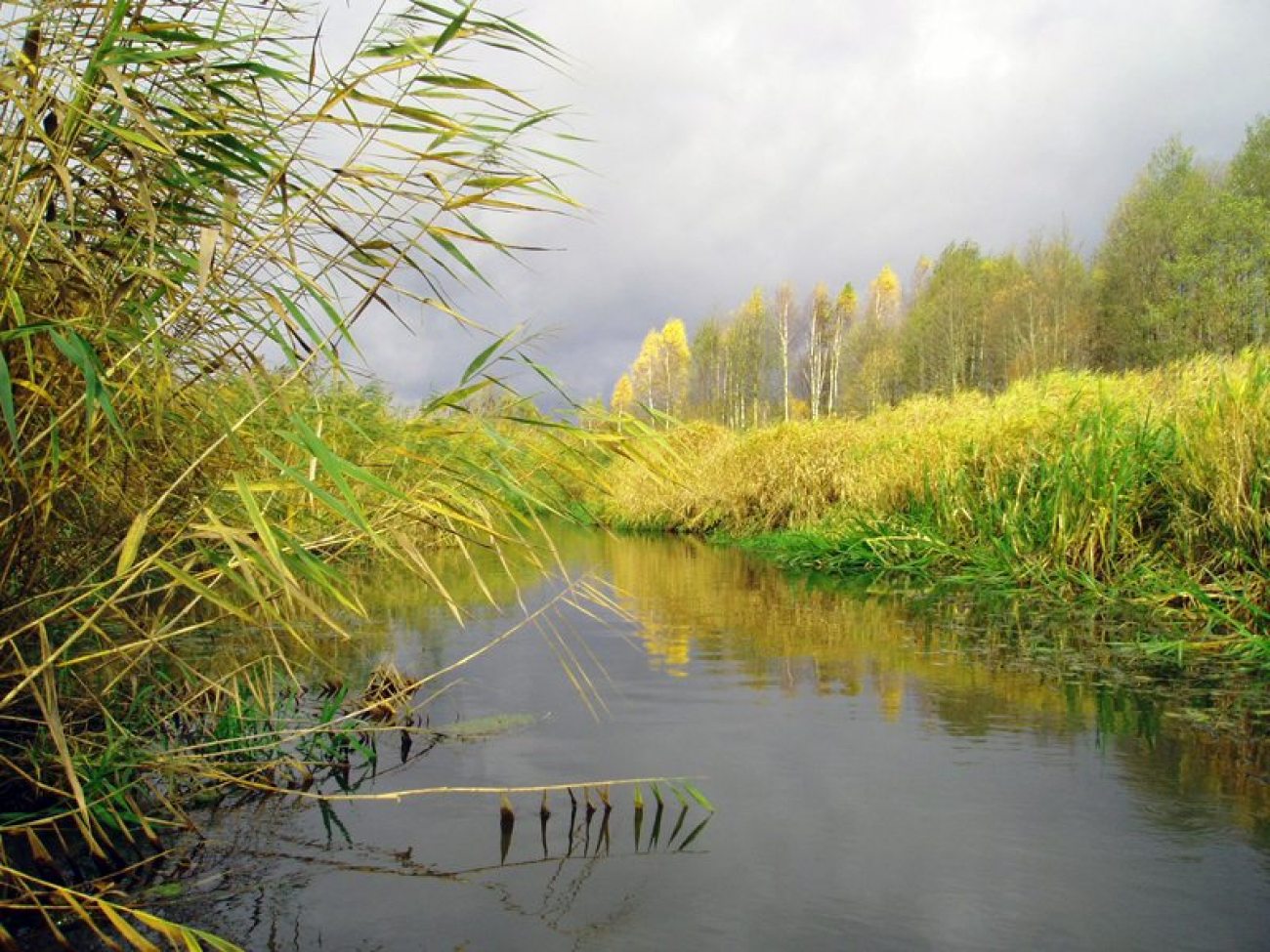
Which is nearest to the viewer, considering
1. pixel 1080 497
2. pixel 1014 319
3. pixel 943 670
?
pixel 943 670

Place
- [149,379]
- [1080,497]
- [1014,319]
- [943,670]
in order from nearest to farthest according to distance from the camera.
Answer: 1. [149,379]
2. [943,670]
3. [1080,497]
4. [1014,319]

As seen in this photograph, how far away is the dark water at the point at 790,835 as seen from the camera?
1.94 metres

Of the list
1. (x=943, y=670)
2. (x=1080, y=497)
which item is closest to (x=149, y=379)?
(x=943, y=670)

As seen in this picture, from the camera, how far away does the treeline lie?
29.3m

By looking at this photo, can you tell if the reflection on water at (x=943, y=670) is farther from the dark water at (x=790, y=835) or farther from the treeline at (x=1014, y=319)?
the treeline at (x=1014, y=319)

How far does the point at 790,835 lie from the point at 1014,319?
37.5 meters

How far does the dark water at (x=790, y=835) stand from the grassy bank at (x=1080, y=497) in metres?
0.99

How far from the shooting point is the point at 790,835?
2.44 m

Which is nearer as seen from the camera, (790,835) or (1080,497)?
(790,835)

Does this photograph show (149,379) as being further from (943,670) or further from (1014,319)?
(1014,319)

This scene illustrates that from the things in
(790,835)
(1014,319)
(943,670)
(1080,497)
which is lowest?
(790,835)

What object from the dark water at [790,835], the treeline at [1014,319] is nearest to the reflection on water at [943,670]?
the dark water at [790,835]

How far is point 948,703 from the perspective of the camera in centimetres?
386

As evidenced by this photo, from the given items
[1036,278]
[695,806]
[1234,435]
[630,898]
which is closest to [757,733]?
[695,806]
